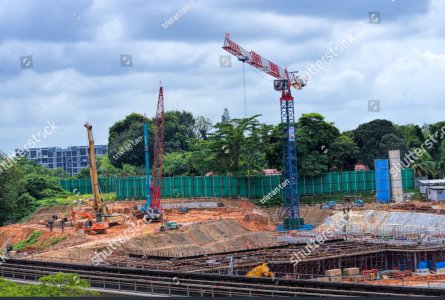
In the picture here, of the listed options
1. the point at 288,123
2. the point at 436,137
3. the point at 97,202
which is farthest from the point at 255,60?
the point at 436,137

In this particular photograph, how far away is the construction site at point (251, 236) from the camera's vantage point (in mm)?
48531

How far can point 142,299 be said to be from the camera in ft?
128

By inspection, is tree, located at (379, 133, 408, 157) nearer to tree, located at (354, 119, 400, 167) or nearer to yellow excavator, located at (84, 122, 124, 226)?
tree, located at (354, 119, 400, 167)

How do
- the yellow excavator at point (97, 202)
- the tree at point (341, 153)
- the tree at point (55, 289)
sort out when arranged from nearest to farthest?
1. the tree at point (55, 289)
2. the yellow excavator at point (97, 202)
3. the tree at point (341, 153)

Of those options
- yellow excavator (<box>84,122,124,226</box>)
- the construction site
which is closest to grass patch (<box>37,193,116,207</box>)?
the construction site

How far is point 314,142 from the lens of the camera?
10319cm

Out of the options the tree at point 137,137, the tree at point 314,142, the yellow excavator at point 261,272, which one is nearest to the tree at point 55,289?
the yellow excavator at point 261,272

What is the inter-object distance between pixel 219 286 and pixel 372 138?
256 ft

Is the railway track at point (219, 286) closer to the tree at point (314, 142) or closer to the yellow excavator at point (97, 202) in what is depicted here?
the yellow excavator at point (97, 202)

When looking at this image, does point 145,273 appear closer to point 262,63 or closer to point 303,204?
point 262,63

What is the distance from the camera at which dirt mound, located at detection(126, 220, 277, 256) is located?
72.2 m

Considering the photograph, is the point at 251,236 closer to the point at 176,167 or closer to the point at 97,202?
the point at 97,202

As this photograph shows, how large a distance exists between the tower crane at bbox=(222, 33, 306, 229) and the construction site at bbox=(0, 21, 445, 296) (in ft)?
0.55

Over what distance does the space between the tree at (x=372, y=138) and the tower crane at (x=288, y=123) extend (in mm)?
Answer: 24953
